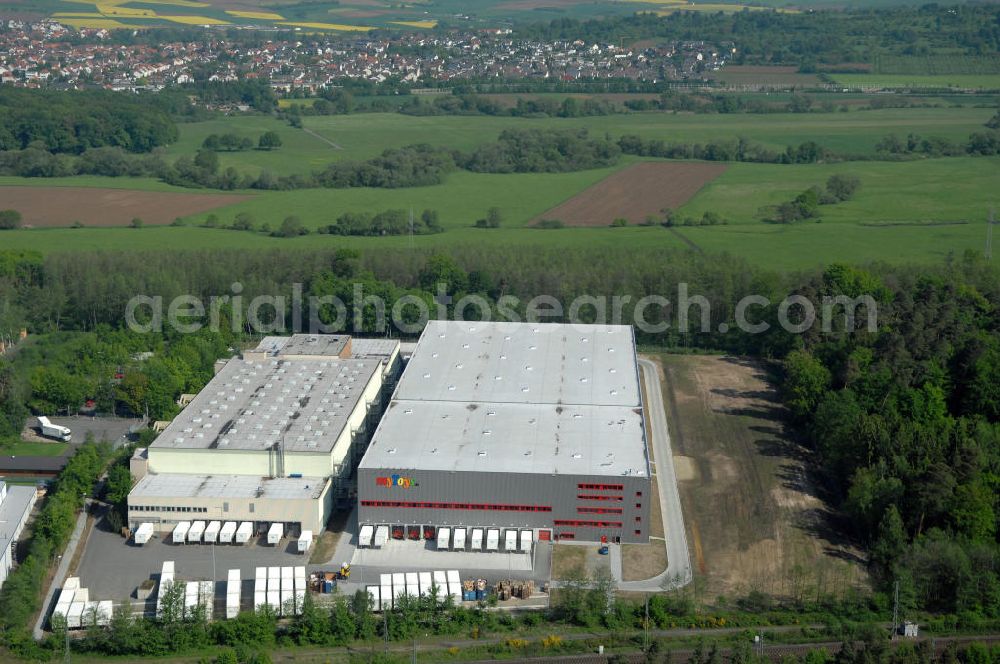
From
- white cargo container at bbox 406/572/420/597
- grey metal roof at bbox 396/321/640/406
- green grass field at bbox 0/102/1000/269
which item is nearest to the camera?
white cargo container at bbox 406/572/420/597

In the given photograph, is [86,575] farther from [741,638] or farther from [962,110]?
[962,110]

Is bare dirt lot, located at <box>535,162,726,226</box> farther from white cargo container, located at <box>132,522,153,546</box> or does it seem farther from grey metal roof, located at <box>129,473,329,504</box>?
white cargo container, located at <box>132,522,153,546</box>

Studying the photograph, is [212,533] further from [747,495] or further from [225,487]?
[747,495]

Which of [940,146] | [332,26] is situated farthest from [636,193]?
[332,26]

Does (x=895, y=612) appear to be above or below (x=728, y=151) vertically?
below

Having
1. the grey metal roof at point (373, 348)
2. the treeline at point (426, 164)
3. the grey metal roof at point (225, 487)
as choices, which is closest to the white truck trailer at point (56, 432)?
the grey metal roof at point (225, 487)

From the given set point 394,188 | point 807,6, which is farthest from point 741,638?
point 807,6

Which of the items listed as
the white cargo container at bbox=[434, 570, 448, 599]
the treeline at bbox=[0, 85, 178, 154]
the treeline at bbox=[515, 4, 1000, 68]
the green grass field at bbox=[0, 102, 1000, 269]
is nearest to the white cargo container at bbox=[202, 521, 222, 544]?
the white cargo container at bbox=[434, 570, 448, 599]
